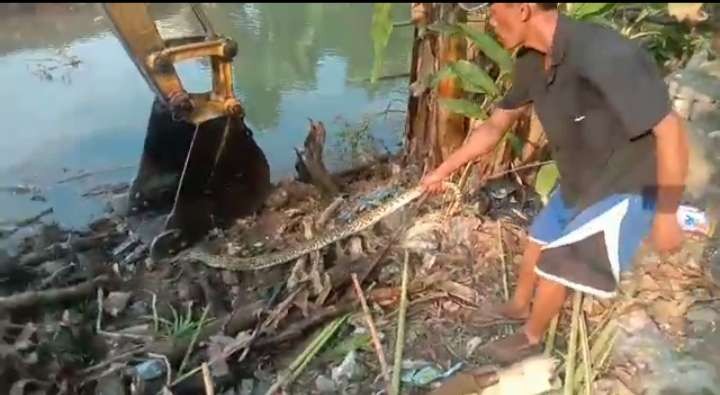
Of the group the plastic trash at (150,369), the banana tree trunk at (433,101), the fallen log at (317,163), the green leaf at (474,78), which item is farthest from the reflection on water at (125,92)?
the plastic trash at (150,369)

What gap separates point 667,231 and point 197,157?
7.76 feet

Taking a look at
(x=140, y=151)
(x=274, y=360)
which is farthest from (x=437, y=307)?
(x=140, y=151)

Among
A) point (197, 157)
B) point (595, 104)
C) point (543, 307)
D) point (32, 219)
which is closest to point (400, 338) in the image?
point (543, 307)

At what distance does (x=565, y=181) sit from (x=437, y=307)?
734 millimetres

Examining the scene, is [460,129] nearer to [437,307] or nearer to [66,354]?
[437,307]

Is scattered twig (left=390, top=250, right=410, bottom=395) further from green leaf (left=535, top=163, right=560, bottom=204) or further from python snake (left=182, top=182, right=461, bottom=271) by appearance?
green leaf (left=535, top=163, right=560, bottom=204)

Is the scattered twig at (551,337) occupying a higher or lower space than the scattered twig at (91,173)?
higher

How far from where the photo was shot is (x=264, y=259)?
3.18m

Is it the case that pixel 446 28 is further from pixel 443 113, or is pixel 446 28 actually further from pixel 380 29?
pixel 380 29

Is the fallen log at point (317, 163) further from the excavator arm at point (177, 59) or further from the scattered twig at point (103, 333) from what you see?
the scattered twig at point (103, 333)

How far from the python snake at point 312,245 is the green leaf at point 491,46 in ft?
1.62

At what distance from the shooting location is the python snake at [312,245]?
120 inches

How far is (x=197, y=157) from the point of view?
12.8ft

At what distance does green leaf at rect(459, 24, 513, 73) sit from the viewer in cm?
281
